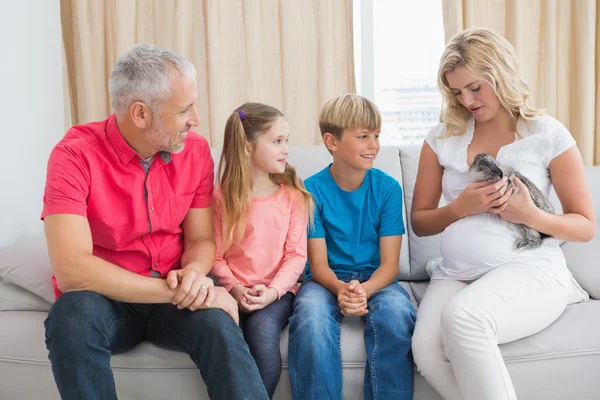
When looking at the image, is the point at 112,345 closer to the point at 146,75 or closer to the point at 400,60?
the point at 146,75

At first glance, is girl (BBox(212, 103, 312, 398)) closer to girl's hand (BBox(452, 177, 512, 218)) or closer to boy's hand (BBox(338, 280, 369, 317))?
boy's hand (BBox(338, 280, 369, 317))

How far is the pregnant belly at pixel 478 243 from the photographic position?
5.35 ft

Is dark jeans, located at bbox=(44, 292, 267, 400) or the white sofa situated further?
the white sofa

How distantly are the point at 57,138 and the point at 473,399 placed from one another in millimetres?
2218

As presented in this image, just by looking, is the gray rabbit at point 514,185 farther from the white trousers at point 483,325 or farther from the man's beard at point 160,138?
the man's beard at point 160,138

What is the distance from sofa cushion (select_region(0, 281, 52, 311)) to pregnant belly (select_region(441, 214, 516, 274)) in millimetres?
1244

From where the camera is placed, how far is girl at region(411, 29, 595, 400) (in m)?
1.44

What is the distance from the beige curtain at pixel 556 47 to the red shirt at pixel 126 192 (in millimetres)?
1639

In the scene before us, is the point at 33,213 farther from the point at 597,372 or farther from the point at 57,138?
the point at 597,372

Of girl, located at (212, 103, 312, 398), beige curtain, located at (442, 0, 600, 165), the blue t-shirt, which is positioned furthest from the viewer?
beige curtain, located at (442, 0, 600, 165)

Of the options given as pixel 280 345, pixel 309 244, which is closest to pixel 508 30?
pixel 309 244

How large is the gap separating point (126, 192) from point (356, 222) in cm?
76

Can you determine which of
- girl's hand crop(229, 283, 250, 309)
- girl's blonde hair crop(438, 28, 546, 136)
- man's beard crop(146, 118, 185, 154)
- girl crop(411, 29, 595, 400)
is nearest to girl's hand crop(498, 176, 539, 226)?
girl crop(411, 29, 595, 400)

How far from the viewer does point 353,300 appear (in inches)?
64.5
